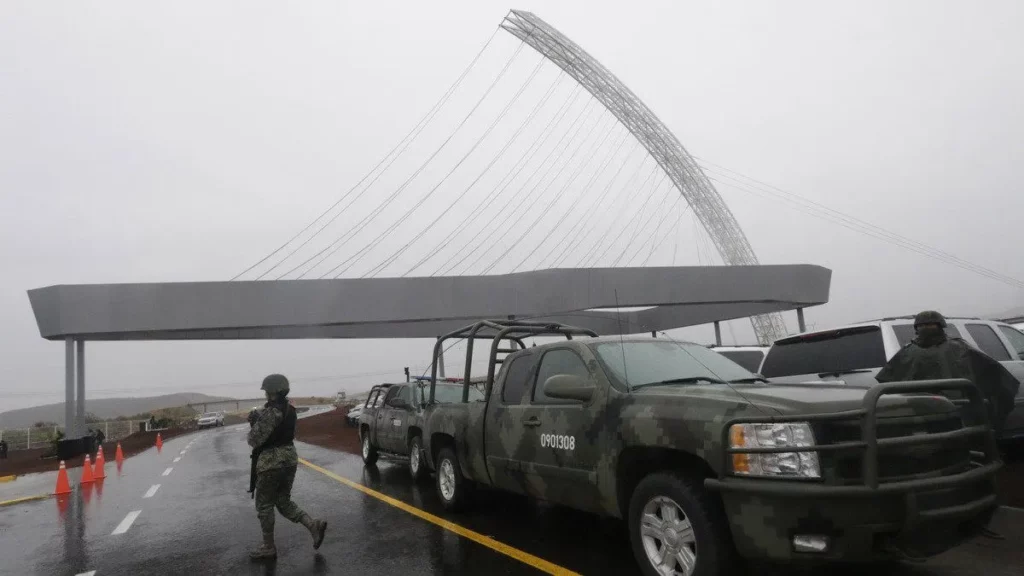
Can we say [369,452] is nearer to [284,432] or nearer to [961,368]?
[284,432]

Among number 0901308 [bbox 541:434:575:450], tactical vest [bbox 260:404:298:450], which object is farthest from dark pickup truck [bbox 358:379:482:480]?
number 0901308 [bbox 541:434:575:450]

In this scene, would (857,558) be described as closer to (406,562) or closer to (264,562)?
(406,562)

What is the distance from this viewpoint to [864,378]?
7.43 meters

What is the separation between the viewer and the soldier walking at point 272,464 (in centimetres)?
634

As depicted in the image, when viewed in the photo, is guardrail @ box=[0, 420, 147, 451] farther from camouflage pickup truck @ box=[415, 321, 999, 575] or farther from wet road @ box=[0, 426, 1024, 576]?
camouflage pickup truck @ box=[415, 321, 999, 575]

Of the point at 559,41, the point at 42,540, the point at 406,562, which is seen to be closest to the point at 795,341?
the point at 406,562

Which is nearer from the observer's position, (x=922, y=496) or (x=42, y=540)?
(x=922, y=496)

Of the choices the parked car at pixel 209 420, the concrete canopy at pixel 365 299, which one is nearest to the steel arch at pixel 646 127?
the concrete canopy at pixel 365 299

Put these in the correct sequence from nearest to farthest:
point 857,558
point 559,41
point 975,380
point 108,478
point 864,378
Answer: point 857,558 < point 975,380 < point 864,378 < point 108,478 < point 559,41

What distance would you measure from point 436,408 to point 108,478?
10.7 metres

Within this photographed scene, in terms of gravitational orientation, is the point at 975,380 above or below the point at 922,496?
above

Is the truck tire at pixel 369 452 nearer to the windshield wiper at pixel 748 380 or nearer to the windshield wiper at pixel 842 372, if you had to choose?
the windshield wiper at pixel 842 372

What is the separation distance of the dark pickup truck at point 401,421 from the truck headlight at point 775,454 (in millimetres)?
6088

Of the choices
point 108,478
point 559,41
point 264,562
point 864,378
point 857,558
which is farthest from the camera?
point 559,41
